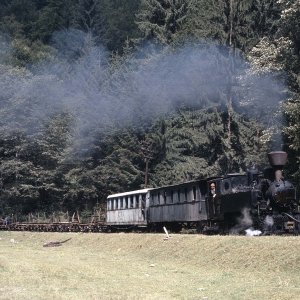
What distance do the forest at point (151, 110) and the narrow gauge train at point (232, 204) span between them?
23.3ft

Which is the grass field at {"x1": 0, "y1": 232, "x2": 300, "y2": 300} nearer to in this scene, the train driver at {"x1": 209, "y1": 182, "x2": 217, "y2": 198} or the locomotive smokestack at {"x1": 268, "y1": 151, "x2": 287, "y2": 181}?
the train driver at {"x1": 209, "y1": 182, "x2": 217, "y2": 198}

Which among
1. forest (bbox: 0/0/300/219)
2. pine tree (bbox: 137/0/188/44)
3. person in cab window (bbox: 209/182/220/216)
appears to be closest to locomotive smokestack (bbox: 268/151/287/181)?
person in cab window (bbox: 209/182/220/216)

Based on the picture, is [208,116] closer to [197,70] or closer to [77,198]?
[197,70]

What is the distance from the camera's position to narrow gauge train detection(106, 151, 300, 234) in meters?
20.2

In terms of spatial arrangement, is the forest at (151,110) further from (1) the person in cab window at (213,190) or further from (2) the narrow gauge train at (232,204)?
(1) the person in cab window at (213,190)

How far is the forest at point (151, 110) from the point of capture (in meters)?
40.2

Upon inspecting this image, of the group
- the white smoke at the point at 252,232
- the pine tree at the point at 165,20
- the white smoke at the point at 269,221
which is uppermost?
the pine tree at the point at 165,20

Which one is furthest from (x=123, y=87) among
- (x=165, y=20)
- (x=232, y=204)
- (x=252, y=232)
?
(x=252, y=232)

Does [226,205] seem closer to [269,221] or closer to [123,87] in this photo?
[269,221]

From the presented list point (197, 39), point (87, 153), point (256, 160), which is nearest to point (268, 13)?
point (197, 39)

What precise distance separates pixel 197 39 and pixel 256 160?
12.1 metres

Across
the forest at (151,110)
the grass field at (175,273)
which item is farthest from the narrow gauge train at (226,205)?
the forest at (151,110)

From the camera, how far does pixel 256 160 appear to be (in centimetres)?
3778

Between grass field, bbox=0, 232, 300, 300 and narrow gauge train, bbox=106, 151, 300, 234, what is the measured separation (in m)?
2.05
